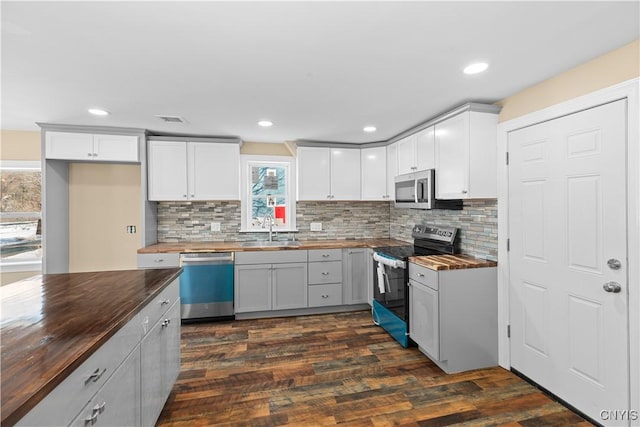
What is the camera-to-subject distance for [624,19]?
1487mm

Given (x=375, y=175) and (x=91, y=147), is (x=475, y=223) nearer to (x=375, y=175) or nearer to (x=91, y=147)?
(x=375, y=175)

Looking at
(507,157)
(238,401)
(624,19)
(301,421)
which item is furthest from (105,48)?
(507,157)

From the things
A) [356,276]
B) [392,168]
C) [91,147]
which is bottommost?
[356,276]

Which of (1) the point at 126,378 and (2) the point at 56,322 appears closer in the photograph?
(2) the point at 56,322

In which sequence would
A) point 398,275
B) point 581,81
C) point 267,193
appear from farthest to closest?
point 267,193, point 398,275, point 581,81

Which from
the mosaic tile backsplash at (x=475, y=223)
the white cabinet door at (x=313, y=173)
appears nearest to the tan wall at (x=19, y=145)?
the white cabinet door at (x=313, y=173)

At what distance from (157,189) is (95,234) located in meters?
1.00

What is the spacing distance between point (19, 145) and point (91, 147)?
3.38ft

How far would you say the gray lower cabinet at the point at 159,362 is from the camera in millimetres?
1613

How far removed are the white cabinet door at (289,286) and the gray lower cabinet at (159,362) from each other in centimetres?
156

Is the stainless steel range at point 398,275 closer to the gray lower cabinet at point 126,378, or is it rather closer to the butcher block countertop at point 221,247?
the butcher block countertop at point 221,247

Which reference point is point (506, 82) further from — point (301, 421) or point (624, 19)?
point (301, 421)

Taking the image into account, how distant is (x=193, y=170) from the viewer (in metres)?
3.77

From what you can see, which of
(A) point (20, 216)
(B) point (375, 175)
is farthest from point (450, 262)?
(A) point (20, 216)
